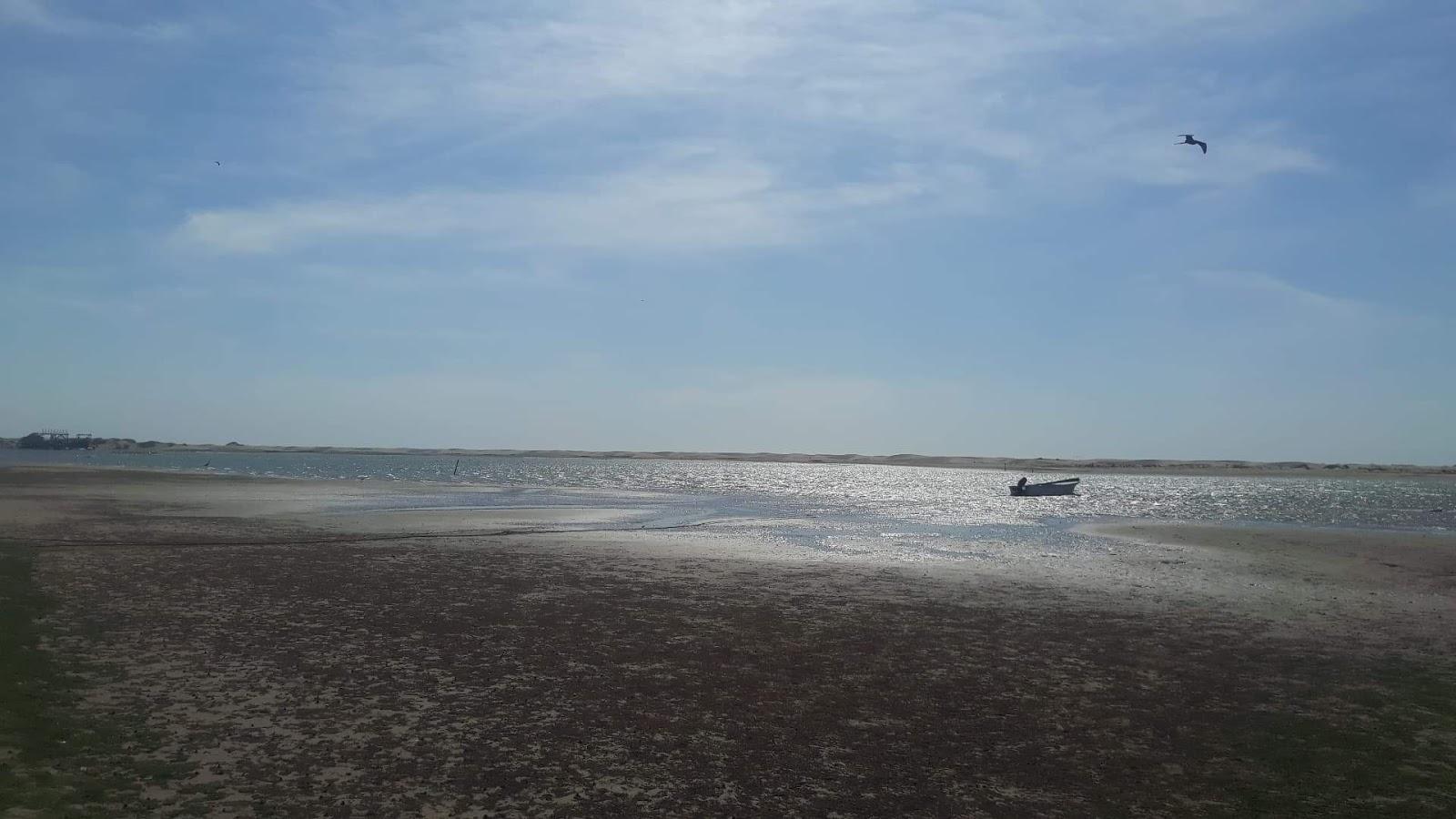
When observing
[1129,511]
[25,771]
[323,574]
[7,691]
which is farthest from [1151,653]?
[1129,511]

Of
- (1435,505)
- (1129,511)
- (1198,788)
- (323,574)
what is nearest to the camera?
(1198,788)

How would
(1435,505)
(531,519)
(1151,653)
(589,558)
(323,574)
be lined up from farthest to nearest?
(1435,505)
(531,519)
(589,558)
(323,574)
(1151,653)

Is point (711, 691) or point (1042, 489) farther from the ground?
point (1042, 489)

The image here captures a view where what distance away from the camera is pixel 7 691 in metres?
10.8

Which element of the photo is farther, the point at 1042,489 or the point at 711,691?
the point at 1042,489

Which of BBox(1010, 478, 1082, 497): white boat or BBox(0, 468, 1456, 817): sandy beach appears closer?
BBox(0, 468, 1456, 817): sandy beach

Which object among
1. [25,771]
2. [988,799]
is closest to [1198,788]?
[988,799]

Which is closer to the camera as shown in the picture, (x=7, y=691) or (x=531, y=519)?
(x=7, y=691)

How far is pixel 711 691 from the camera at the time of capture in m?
12.3

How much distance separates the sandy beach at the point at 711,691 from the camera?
8711mm

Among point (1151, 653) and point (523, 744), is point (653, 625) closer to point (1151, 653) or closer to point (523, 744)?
point (523, 744)

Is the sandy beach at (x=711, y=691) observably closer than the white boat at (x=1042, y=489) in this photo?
Yes

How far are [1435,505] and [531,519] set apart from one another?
69.0 m

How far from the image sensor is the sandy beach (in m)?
8.71
